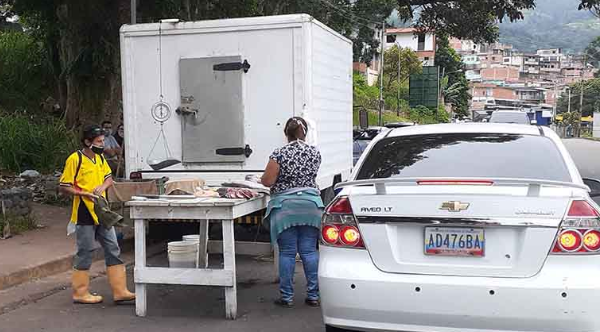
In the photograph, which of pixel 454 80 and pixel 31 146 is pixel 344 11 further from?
pixel 454 80

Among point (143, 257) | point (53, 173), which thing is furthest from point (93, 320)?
point (53, 173)

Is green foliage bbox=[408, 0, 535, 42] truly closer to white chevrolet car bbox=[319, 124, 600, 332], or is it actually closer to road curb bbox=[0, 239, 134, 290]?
road curb bbox=[0, 239, 134, 290]

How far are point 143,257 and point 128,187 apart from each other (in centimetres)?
125

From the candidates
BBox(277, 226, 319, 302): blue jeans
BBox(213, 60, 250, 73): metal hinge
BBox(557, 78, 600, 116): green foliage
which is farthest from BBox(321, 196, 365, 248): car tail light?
BBox(557, 78, 600, 116): green foliage

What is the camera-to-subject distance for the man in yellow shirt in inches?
233

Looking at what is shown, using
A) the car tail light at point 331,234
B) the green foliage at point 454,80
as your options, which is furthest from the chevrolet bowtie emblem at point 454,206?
the green foliage at point 454,80

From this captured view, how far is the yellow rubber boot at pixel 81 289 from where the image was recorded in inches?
241

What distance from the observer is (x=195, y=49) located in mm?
7730

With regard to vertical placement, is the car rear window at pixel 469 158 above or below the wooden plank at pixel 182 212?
above

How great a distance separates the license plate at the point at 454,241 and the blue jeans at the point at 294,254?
2.07m

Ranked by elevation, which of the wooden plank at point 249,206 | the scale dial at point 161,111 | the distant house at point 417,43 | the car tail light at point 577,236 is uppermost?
the distant house at point 417,43

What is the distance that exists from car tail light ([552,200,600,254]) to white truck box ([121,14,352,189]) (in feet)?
13.7

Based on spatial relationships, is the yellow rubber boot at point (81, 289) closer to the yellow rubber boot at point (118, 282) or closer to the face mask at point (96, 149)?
the yellow rubber boot at point (118, 282)

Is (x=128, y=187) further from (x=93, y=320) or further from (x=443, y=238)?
(x=443, y=238)
